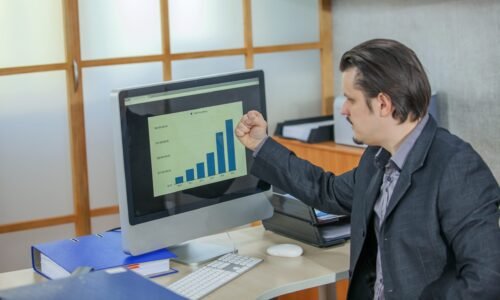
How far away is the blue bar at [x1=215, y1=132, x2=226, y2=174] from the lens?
8.18ft

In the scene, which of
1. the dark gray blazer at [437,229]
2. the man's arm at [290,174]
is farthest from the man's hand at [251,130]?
the dark gray blazer at [437,229]

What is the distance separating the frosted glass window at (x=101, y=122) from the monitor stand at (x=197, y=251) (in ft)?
4.14

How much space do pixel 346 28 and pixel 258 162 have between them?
1871 millimetres

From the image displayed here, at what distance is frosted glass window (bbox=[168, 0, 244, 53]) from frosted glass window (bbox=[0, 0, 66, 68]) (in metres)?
0.53

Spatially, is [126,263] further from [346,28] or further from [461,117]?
[346,28]

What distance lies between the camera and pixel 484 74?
134 inches

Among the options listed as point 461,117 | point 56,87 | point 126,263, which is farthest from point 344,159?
point 126,263

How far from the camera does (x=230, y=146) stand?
8.29 ft

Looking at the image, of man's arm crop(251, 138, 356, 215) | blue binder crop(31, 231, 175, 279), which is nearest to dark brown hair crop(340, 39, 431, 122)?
man's arm crop(251, 138, 356, 215)

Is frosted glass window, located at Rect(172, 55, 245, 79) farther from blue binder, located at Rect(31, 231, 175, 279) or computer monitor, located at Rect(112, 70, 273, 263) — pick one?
blue binder, located at Rect(31, 231, 175, 279)

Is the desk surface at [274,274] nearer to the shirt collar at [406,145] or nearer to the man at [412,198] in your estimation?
the man at [412,198]

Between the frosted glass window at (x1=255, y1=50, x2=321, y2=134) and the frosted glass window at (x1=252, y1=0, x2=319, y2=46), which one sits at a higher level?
the frosted glass window at (x1=252, y1=0, x2=319, y2=46)

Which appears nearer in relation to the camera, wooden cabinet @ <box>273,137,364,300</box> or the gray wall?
the gray wall

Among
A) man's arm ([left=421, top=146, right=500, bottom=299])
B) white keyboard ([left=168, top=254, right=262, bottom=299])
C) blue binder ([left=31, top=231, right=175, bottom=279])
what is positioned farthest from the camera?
blue binder ([left=31, top=231, right=175, bottom=279])
